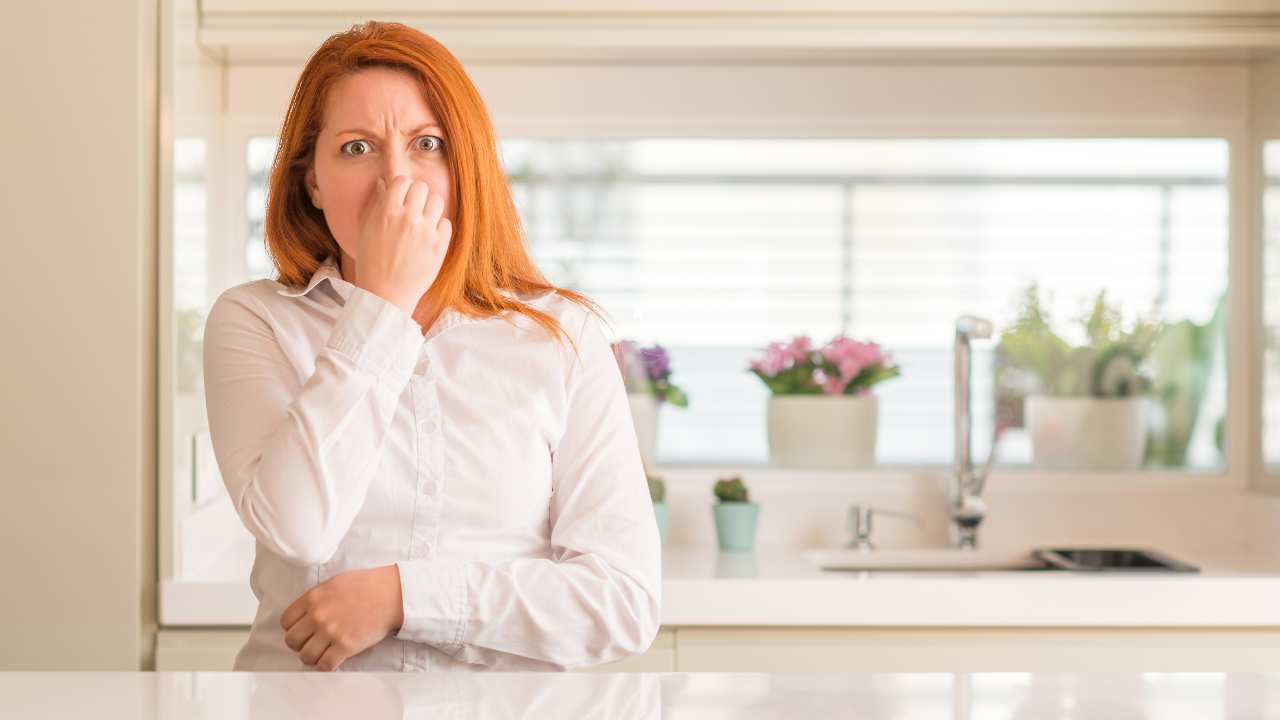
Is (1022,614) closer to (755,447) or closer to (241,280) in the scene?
(755,447)

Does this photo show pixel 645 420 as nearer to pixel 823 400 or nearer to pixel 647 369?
pixel 647 369

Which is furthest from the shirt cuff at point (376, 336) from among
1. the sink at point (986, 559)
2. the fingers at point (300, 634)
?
the sink at point (986, 559)

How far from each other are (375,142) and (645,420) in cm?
133

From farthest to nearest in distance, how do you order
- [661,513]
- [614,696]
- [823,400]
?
[823,400] → [661,513] → [614,696]

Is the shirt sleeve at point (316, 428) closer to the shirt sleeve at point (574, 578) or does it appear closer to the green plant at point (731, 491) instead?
the shirt sleeve at point (574, 578)

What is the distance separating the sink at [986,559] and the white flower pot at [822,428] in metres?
0.22

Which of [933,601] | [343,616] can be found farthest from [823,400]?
[343,616]

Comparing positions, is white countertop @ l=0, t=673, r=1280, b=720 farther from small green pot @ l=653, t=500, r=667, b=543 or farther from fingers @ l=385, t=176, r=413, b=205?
small green pot @ l=653, t=500, r=667, b=543

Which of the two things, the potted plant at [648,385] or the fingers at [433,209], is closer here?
the fingers at [433,209]

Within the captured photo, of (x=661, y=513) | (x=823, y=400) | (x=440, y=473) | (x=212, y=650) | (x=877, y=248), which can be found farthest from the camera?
(x=877, y=248)

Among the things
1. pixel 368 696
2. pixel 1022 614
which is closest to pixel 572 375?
pixel 368 696

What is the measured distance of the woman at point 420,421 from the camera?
1.05 meters

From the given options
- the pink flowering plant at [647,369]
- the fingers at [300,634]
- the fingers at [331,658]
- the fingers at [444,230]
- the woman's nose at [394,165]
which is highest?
the woman's nose at [394,165]

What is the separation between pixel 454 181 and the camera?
1188 millimetres
